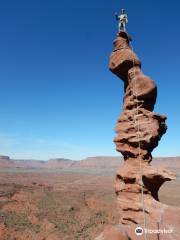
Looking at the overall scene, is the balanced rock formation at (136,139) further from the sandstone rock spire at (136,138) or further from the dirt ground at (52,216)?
the dirt ground at (52,216)

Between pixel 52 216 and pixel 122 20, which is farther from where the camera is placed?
pixel 52 216

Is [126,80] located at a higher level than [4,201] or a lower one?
higher

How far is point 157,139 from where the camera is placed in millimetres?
17375

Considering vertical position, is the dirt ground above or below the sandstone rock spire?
below

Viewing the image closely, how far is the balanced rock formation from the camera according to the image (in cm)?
1620

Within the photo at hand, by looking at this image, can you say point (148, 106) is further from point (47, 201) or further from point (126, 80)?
point (47, 201)

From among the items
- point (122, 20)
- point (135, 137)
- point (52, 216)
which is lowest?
point (52, 216)

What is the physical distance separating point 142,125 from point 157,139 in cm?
138

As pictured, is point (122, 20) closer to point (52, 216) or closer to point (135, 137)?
point (135, 137)

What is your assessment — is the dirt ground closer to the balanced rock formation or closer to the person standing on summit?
the balanced rock formation

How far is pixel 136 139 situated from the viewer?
1723 cm

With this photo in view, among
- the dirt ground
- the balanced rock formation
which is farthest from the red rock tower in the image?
the dirt ground

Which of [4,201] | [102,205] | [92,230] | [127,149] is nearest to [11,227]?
[92,230]

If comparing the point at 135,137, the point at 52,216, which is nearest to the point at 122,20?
the point at 135,137
